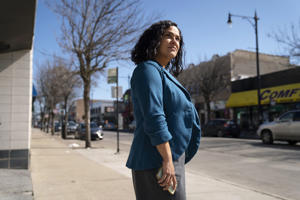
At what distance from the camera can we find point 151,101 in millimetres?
1611

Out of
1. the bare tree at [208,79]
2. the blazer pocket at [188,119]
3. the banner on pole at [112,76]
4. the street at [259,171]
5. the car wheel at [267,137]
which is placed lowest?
the street at [259,171]

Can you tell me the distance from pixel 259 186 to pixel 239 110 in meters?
23.0

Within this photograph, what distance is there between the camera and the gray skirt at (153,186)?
1.63 m

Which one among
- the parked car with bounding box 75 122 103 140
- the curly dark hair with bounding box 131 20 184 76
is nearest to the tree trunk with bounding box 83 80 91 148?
the parked car with bounding box 75 122 103 140

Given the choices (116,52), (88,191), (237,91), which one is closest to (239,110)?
(237,91)

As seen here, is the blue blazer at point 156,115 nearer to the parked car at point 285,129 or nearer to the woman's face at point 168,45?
the woman's face at point 168,45

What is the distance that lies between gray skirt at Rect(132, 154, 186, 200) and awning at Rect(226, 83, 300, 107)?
2035 centimetres

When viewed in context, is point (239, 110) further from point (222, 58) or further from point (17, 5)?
point (17, 5)

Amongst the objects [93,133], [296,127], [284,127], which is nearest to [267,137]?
[284,127]

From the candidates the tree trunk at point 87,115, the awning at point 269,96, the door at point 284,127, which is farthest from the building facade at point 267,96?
the tree trunk at point 87,115

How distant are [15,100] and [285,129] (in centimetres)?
1106

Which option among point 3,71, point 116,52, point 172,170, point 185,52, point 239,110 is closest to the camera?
point 172,170

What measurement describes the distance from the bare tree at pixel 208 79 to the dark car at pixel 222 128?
5.61 metres

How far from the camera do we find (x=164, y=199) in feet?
5.33
